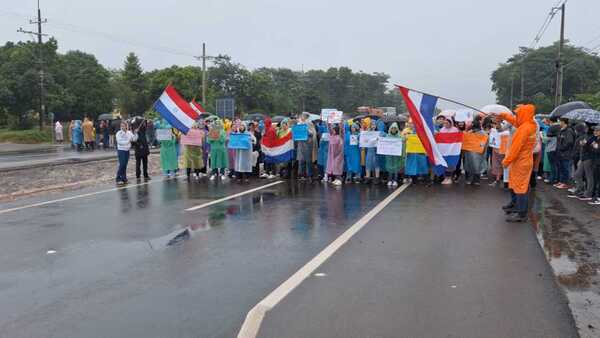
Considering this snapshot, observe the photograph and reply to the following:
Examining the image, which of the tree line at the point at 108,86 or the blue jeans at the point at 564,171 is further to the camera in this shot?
the tree line at the point at 108,86

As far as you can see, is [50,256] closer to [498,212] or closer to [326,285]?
[326,285]

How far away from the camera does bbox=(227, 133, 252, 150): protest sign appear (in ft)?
51.0

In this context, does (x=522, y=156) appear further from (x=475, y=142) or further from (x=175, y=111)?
(x=175, y=111)

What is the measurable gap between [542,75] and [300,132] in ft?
267

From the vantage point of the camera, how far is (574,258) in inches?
274

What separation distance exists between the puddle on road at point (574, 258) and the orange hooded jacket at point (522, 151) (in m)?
0.70

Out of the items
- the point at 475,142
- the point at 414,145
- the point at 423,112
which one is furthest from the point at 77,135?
the point at 423,112

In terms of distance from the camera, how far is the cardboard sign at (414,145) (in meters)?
14.1

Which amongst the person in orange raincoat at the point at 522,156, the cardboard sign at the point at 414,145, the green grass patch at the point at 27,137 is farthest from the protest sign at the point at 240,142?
the green grass patch at the point at 27,137

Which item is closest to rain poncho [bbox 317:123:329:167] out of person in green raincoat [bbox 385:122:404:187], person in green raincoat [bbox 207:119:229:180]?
person in green raincoat [bbox 385:122:404:187]

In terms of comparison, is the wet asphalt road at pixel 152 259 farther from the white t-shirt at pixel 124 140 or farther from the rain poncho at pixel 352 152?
the white t-shirt at pixel 124 140

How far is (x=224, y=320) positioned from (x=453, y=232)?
15.1ft

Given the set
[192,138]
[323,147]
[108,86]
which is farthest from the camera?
[108,86]

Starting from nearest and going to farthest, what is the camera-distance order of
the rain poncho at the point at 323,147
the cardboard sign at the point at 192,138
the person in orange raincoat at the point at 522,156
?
the person in orange raincoat at the point at 522,156 → the rain poncho at the point at 323,147 → the cardboard sign at the point at 192,138
